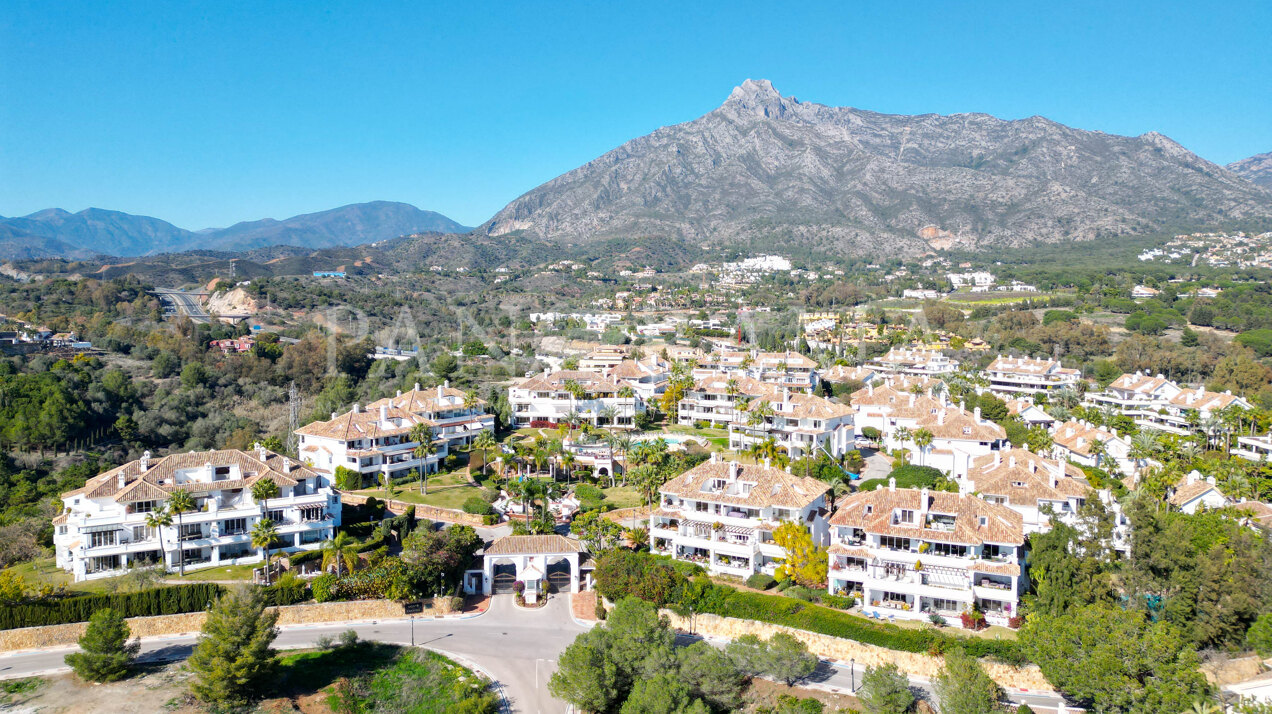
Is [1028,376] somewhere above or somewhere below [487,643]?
above

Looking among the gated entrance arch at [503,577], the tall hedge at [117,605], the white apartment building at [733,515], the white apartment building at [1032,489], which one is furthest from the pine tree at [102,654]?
the white apartment building at [1032,489]

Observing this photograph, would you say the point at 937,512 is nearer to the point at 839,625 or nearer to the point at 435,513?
the point at 839,625

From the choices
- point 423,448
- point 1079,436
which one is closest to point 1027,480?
point 1079,436

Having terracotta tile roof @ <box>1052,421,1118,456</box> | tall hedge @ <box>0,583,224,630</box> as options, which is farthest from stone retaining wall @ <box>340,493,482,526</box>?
terracotta tile roof @ <box>1052,421,1118,456</box>

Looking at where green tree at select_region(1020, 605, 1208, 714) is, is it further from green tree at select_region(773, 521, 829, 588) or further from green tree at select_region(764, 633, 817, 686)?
green tree at select_region(773, 521, 829, 588)

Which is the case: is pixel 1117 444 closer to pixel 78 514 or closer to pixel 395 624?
pixel 395 624

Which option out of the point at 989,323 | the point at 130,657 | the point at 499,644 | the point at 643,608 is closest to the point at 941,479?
the point at 643,608

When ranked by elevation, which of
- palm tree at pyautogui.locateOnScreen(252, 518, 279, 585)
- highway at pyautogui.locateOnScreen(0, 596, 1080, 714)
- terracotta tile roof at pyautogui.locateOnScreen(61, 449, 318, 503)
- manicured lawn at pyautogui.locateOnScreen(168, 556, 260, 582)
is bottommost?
highway at pyautogui.locateOnScreen(0, 596, 1080, 714)
